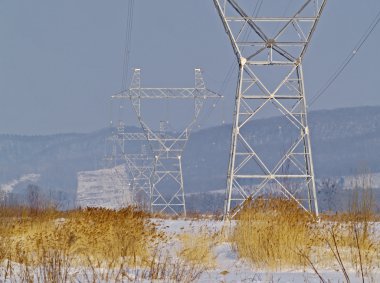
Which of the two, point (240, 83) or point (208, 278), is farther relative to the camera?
point (240, 83)

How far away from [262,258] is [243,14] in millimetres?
13636

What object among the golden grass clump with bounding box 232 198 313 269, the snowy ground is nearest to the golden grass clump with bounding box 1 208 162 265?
the snowy ground

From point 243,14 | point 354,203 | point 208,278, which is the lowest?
point 208,278

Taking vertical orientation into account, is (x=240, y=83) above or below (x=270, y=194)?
above

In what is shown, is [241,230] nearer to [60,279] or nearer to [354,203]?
[354,203]

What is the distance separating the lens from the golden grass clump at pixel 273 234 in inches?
549

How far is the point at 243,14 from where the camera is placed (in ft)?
87.8

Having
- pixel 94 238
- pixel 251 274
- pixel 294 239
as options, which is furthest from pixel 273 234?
pixel 94 238

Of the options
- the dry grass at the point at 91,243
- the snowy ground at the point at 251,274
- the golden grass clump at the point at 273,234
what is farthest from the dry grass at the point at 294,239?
the dry grass at the point at 91,243

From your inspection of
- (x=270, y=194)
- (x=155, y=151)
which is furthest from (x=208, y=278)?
(x=155, y=151)

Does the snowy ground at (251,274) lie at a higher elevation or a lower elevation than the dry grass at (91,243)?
lower

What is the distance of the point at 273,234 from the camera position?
14.7 m

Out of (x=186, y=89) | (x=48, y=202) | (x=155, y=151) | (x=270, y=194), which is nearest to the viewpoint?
(x=270, y=194)

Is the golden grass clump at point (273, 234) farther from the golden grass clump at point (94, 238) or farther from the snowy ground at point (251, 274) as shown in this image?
the golden grass clump at point (94, 238)
